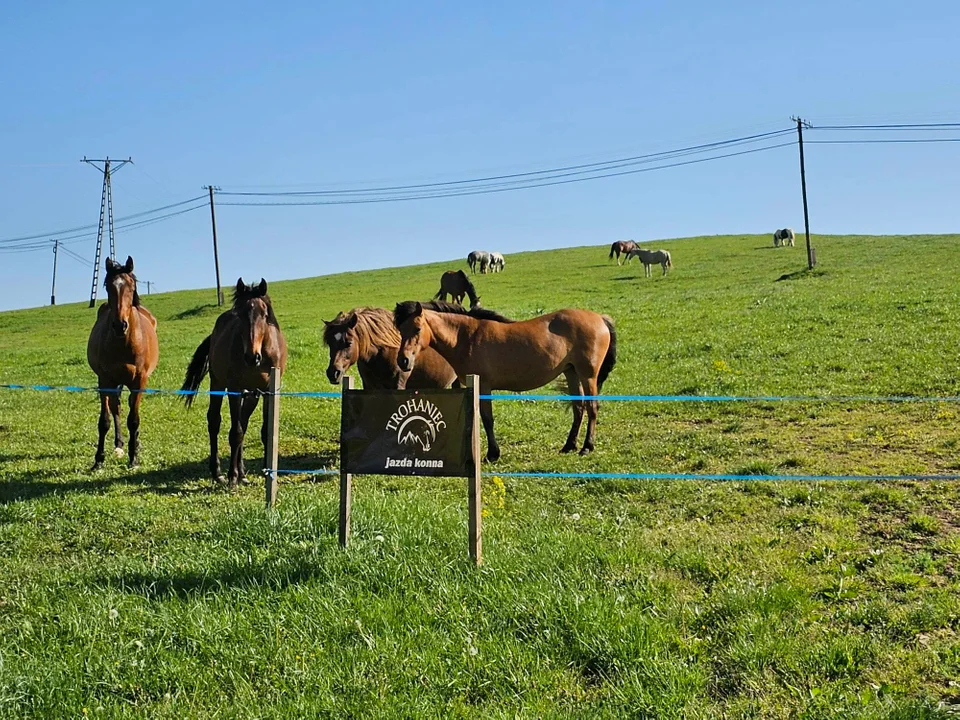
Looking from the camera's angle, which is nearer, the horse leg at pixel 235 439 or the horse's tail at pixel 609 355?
the horse leg at pixel 235 439

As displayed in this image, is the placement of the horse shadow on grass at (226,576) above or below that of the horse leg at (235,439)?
below

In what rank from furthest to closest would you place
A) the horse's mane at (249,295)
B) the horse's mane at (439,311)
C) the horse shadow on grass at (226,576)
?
the horse's mane at (249,295)
the horse's mane at (439,311)
the horse shadow on grass at (226,576)

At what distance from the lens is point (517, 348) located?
1091 centimetres

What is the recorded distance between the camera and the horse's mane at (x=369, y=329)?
985cm

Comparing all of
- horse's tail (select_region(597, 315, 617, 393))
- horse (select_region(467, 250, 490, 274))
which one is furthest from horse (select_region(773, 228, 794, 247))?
horse's tail (select_region(597, 315, 617, 393))

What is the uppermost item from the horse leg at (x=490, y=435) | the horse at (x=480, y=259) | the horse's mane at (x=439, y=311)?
the horse at (x=480, y=259)

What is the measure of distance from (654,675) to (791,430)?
7045 mm

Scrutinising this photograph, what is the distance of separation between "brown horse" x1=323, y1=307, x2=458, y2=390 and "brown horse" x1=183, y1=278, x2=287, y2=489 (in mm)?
698

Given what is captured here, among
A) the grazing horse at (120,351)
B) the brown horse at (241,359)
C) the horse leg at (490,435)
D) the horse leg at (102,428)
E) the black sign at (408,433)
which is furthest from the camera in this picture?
the horse leg at (102,428)

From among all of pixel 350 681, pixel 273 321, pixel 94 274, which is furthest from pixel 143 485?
pixel 94 274

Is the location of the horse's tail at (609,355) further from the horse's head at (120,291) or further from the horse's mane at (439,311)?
the horse's head at (120,291)

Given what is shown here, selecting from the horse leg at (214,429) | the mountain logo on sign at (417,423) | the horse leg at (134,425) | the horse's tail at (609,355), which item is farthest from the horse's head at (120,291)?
the horse's tail at (609,355)

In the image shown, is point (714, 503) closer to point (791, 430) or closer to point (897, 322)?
point (791, 430)

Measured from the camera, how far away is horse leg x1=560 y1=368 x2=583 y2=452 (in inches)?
432
